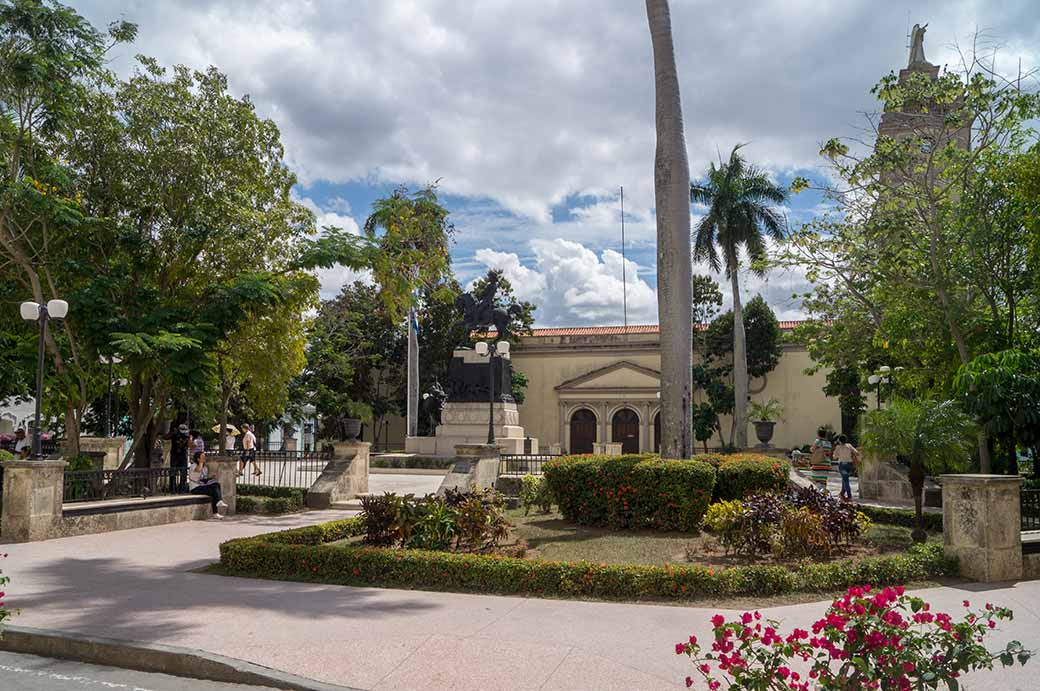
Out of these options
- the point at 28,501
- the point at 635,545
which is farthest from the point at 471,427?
the point at 635,545

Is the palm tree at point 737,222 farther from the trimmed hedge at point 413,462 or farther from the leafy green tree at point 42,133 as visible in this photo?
the leafy green tree at point 42,133

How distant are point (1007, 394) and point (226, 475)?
13643 mm

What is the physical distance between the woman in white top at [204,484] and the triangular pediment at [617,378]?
30843 millimetres

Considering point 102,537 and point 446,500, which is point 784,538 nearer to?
point 446,500

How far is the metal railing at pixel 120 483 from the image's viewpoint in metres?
12.6

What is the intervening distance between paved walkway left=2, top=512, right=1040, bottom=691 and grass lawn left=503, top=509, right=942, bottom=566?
1.83 meters

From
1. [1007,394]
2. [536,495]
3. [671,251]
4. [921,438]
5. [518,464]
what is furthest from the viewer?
[518,464]

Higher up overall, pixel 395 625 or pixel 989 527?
pixel 989 527

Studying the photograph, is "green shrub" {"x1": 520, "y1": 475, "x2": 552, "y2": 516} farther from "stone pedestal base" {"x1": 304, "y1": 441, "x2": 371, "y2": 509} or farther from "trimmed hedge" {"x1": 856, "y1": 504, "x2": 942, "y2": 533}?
"trimmed hedge" {"x1": 856, "y1": 504, "x2": 942, "y2": 533}

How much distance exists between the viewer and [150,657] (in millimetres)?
Result: 5523

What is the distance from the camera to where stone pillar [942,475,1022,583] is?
315 inches

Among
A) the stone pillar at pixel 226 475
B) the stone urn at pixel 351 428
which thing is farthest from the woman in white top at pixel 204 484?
the stone urn at pixel 351 428

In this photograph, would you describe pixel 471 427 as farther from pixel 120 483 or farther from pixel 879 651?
pixel 879 651

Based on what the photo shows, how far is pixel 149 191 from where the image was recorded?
15.2 meters
